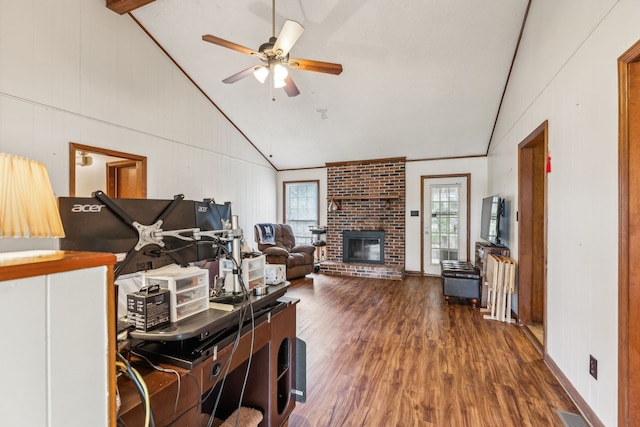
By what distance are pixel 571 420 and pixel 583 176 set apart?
1529 mm

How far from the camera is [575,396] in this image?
1.92 meters

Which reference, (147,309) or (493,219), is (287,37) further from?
(493,219)

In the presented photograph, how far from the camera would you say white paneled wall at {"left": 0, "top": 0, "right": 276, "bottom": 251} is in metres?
2.65

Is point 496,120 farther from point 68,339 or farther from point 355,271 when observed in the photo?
point 68,339

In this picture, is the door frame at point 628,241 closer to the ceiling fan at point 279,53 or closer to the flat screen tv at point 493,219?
the ceiling fan at point 279,53

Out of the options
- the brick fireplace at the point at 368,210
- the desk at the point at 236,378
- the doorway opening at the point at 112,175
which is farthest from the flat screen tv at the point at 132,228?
the brick fireplace at the point at 368,210

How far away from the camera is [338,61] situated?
3.76 metres

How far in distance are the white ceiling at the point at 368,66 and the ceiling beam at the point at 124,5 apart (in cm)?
21

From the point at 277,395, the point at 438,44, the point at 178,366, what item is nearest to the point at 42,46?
the point at 178,366

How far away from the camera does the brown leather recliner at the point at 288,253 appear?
524cm

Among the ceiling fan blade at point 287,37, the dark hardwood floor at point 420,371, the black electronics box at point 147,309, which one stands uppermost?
the ceiling fan blade at point 287,37

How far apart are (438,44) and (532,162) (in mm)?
1704

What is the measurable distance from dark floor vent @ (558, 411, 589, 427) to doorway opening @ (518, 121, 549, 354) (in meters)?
1.39

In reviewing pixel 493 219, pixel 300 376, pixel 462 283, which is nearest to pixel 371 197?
pixel 493 219
